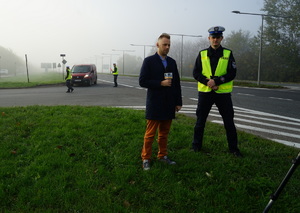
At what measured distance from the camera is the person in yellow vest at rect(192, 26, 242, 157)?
12.8ft

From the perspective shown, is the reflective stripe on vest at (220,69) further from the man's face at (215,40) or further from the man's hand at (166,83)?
the man's hand at (166,83)

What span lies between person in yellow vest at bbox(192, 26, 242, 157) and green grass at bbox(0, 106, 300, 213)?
0.62 meters

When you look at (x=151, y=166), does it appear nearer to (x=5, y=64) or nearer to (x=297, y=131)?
(x=297, y=131)

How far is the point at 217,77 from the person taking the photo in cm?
391

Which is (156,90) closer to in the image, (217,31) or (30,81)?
(217,31)

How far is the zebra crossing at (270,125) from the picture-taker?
5749 mm

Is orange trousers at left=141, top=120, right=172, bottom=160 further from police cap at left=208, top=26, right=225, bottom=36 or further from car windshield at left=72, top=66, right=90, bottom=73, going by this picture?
car windshield at left=72, top=66, right=90, bottom=73

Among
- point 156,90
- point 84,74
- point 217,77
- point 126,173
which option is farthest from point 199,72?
point 84,74

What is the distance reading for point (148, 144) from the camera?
366 centimetres

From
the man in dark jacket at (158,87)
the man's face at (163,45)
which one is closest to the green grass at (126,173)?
the man in dark jacket at (158,87)

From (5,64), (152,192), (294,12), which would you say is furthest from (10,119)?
(5,64)

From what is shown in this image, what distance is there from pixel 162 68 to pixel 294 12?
44.3 m

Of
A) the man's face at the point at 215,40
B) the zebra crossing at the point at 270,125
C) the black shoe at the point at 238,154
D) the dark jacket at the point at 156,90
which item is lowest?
the zebra crossing at the point at 270,125

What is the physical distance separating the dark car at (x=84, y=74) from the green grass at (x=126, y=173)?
54.4ft
